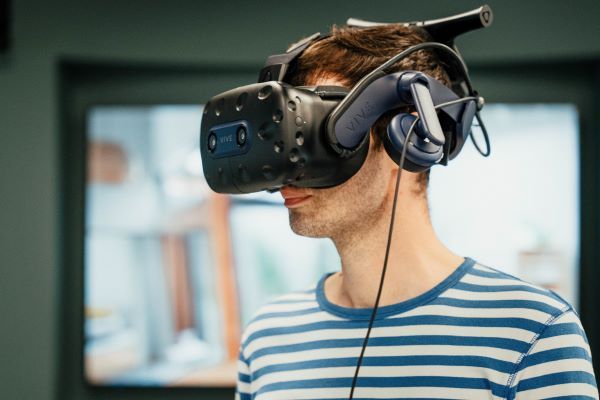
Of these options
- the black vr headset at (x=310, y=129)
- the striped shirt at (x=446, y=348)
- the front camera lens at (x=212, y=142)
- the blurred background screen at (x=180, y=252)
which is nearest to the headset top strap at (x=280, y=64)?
the black vr headset at (x=310, y=129)

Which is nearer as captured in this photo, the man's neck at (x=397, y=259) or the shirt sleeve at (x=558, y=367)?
the shirt sleeve at (x=558, y=367)

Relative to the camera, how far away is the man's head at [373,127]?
79cm

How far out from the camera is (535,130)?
1900mm

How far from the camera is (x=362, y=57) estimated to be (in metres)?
0.83

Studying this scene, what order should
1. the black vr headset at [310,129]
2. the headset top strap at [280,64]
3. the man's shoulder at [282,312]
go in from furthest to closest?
the man's shoulder at [282,312] < the headset top strap at [280,64] < the black vr headset at [310,129]

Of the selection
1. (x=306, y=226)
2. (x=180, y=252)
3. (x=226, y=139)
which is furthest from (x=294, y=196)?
(x=180, y=252)

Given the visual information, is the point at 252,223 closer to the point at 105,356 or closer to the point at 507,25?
the point at 105,356

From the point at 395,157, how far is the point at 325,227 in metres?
0.13

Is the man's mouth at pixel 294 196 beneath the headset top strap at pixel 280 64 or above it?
beneath

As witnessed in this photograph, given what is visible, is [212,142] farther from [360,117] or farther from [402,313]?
[402,313]

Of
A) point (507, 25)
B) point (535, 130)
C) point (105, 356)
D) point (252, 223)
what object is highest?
point (507, 25)

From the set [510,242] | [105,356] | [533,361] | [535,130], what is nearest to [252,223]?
[105,356]

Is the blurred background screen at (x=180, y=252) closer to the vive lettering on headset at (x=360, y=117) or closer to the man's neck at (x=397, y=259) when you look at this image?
the man's neck at (x=397, y=259)

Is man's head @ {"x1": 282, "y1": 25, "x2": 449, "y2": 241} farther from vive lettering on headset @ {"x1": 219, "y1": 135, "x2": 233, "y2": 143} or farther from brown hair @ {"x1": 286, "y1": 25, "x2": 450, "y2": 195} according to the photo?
vive lettering on headset @ {"x1": 219, "y1": 135, "x2": 233, "y2": 143}
